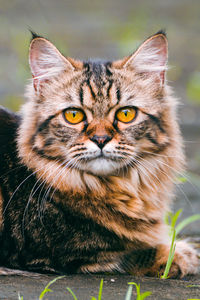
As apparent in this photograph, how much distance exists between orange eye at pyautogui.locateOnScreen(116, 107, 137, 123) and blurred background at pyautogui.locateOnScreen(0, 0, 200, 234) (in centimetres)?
198

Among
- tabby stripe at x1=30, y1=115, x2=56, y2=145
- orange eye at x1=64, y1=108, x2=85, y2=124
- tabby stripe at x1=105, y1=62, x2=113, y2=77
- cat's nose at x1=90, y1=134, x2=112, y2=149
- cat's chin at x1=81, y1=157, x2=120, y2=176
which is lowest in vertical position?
cat's chin at x1=81, y1=157, x2=120, y2=176

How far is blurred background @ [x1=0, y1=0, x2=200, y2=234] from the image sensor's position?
682cm

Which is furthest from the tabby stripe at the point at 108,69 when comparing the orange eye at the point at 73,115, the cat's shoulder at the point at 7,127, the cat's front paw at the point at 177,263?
the cat's front paw at the point at 177,263

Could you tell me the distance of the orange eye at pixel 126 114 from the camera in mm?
2668

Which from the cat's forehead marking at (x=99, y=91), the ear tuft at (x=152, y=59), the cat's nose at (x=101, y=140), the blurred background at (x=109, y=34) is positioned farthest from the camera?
the blurred background at (x=109, y=34)

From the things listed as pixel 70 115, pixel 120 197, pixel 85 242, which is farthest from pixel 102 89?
pixel 85 242

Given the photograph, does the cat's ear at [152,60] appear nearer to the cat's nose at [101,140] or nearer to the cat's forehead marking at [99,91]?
the cat's forehead marking at [99,91]

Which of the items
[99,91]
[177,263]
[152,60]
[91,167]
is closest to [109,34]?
[152,60]

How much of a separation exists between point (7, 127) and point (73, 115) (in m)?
0.51

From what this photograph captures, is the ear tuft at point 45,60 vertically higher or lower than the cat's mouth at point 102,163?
higher

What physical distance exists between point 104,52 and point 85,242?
6289 millimetres

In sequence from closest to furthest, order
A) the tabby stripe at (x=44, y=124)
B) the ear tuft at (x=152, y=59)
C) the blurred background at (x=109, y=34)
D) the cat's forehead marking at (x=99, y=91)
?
the cat's forehead marking at (x=99, y=91), the tabby stripe at (x=44, y=124), the ear tuft at (x=152, y=59), the blurred background at (x=109, y=34)

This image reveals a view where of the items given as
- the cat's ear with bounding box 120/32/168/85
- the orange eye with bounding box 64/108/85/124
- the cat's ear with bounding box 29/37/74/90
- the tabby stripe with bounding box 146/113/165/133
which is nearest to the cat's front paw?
the tabby stripe with bounding box 146/113/165/133

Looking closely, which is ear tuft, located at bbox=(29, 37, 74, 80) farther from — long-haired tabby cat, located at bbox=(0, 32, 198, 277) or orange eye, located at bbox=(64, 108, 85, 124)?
orange eye, located at bbox=(64, 108, 85, 124)
